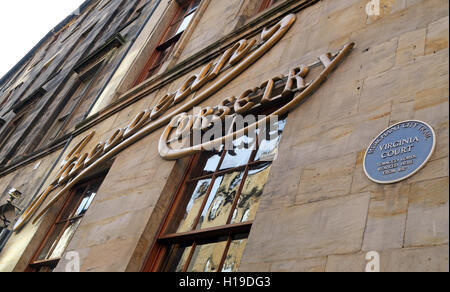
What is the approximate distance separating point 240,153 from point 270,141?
0.57 meters

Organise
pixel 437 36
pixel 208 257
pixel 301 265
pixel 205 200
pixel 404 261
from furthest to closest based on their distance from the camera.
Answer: pixel 205 200 → pixel 208 257 → pixel 437 36 → pixel 301 265 → pixel 404 261

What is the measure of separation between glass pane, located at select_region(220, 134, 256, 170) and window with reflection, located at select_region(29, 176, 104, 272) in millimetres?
3396

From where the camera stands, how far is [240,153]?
686 centimetres

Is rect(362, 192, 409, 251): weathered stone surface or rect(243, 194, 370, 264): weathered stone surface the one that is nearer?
rect(362, 192, 409, 251): weathered stone surface

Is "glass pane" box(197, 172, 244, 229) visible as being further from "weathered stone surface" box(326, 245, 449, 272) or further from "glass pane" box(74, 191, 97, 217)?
"glass pane" box(74, 191, 97, 217)

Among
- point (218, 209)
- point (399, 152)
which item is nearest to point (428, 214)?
point (399, 152)

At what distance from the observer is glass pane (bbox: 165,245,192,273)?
20.2ft

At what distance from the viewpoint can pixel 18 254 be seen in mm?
10031

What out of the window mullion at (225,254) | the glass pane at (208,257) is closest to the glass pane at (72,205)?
the glass pane at (208,257)

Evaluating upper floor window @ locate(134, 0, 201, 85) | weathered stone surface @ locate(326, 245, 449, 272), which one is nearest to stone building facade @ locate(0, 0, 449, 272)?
weathered stone surface @ locate(326, 245, 449, 272)

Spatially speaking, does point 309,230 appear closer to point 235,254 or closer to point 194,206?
point 235,254

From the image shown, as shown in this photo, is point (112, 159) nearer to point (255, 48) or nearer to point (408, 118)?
point (255, 48)

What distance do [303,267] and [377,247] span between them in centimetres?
70

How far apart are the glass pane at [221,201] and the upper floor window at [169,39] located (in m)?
6.95
